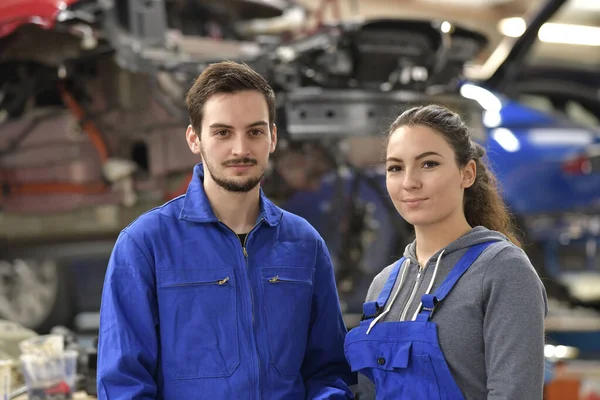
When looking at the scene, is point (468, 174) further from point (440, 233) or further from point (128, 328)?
point (128, 328)

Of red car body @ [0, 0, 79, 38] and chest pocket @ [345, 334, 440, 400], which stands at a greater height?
red car body @ [0, 0, 79, 38]

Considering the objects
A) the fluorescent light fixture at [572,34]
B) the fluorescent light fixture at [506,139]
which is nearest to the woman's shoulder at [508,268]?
the fluorescent light fixture at [506,139]

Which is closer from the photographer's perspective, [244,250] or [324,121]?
[244,250]

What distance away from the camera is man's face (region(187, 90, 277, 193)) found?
5.28ft

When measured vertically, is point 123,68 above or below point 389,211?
above

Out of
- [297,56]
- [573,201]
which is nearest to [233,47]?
[297,56]

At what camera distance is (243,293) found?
162cm

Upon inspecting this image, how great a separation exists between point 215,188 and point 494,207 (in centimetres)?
64

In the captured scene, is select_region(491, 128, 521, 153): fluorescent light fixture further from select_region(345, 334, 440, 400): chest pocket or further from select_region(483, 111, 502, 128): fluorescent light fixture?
select_region(345, 334, 440, 400): chest pocket

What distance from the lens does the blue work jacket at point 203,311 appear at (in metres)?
1.56

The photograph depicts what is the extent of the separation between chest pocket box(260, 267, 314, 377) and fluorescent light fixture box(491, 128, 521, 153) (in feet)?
10.1

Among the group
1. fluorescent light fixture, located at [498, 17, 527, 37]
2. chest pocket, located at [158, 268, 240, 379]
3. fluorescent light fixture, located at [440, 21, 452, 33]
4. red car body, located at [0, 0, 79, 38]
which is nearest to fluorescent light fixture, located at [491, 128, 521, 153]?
fluorescent light fixture, located at [440, 21, 452, 33]

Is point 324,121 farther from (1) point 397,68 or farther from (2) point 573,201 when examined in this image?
(2) point 573,201

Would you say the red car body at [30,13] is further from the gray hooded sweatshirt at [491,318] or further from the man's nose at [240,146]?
the gray hooded sweatshirt at [491,318]
